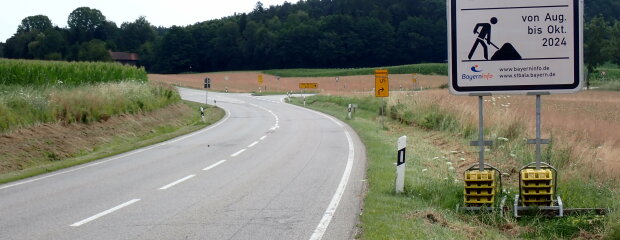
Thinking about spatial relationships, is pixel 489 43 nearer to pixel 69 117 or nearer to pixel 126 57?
pixel 69 117

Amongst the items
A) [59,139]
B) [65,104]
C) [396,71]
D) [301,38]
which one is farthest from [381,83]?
[301,38]

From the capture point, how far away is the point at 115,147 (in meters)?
23.7

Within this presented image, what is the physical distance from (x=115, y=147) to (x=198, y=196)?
43.8ft

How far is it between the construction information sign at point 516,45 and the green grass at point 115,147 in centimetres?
1057

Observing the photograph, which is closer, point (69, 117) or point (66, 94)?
point (69, 117)

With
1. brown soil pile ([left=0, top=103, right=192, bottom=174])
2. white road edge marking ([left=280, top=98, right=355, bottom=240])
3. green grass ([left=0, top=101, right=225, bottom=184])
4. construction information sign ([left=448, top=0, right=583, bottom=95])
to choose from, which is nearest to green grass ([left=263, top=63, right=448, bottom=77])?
green grass ([left=0, top=101, right=225, bottom=184])

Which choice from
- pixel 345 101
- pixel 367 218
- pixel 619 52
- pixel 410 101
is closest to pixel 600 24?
pixel 619 52

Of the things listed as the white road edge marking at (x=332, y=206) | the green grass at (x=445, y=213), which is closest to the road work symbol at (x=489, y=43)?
the green grass at (x=445, y=213)

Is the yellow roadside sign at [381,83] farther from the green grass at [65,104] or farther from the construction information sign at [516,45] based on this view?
the construction information sign at [516,45]

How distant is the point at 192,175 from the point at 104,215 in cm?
482

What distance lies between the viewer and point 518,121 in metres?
20.7

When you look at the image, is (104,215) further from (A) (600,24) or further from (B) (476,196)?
(A) (600,24)

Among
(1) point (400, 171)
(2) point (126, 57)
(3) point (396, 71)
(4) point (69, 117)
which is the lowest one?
(1) point (400, 171)

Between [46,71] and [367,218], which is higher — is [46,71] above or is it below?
above
